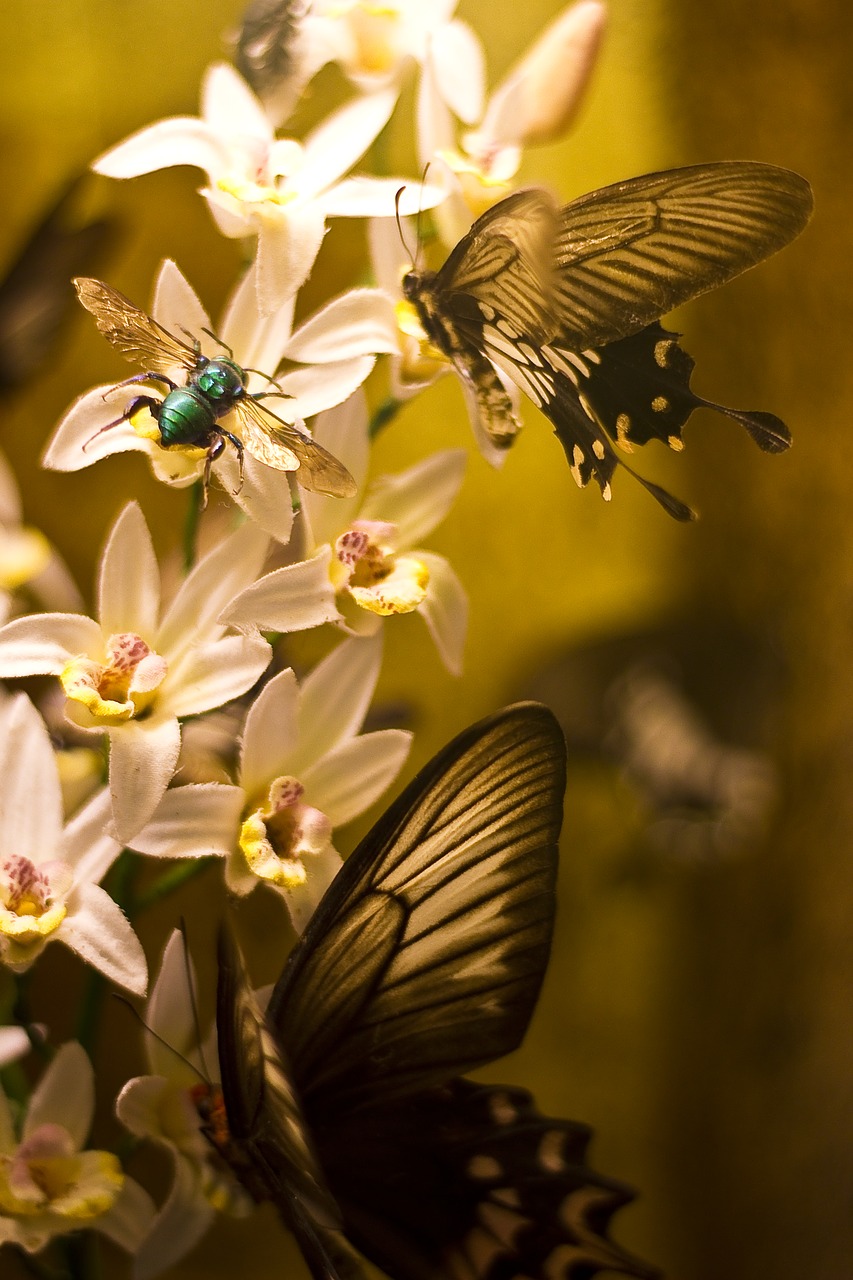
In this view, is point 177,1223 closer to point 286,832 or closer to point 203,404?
point 286,832

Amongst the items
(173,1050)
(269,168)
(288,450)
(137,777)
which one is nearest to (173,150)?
(269,168)

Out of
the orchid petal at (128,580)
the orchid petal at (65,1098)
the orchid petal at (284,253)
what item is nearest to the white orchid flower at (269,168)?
the orchid petal at (284,253)

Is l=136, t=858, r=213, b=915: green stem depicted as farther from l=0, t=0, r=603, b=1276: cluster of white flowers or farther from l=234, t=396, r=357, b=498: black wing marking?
l=234, t=396, r=357, b=498: black wing marking

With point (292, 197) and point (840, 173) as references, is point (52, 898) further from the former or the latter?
point (840, 173)

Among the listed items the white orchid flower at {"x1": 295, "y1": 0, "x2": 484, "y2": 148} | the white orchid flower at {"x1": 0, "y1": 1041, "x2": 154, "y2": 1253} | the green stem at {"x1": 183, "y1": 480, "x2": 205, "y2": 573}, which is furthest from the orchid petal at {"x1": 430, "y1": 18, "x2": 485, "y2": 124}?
the white orchid flower at {"x1": 0, "y1": 1041, "x2": 154, "y2": 1253}

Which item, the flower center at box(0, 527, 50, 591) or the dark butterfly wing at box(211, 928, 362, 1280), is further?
the flower center at box(0, 527, 50, 591)
